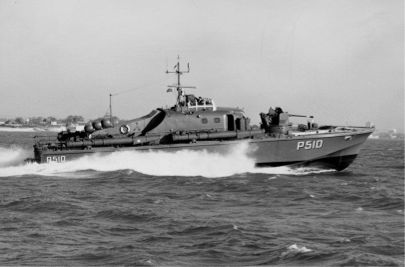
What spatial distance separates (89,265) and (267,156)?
1799cm

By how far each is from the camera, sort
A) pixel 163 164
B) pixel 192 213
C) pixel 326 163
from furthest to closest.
Result: pixel 326 163, pixel 163 164, pixel 192 213

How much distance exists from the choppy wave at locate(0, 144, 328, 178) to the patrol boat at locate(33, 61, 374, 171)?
11.4 inches

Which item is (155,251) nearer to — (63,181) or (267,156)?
(63,181)

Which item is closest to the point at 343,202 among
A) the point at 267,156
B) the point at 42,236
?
the point at 267,156

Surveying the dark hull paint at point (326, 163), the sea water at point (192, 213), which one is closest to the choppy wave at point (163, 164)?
the sea water at point (192, 213)

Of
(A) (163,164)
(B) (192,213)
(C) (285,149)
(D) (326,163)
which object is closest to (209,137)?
(A) (163,164)

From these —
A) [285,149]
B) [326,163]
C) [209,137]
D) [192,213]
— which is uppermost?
[209,137]

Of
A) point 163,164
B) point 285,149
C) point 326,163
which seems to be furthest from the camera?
point 326,163

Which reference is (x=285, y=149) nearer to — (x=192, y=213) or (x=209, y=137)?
(x=209, y=137)

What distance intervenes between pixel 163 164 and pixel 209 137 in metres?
2.76

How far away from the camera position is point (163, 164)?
2705 cm

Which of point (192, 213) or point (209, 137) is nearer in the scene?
point (192, 213)

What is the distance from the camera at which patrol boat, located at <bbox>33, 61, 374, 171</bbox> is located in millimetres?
26938

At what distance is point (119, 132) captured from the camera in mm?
27938
